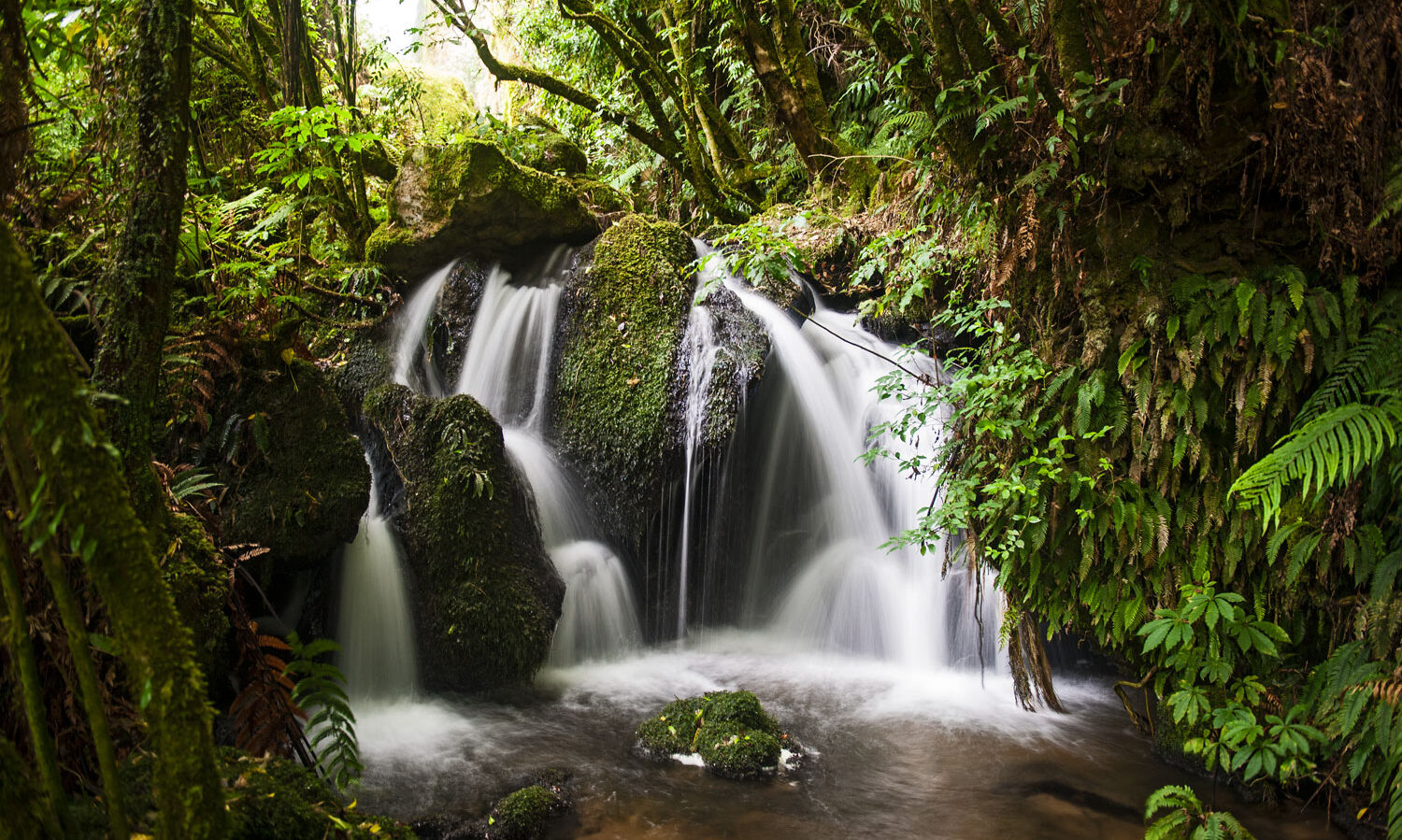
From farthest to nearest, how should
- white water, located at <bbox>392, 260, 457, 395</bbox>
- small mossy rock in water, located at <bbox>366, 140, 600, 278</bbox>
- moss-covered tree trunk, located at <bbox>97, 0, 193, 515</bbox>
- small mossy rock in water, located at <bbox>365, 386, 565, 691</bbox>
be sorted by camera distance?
small mossy rock in water, located at <bbox>366, 140, 600, 278</bbox> < white water, located at <bbox>392, 260, 457, 395</bbox> < small mossy rock in water, located at <bbox>365, 386, 565, 691</bbox> < moss-covered tree trunk, located at <bbox>97, 0, 193, 515</bbox>

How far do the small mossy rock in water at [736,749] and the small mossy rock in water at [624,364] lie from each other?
6.75ft

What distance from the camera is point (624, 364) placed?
21.2 feet

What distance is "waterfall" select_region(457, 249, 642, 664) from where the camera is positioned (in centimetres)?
590

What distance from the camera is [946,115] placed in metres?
3.81

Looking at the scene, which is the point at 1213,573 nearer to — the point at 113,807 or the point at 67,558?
the point at 113,807

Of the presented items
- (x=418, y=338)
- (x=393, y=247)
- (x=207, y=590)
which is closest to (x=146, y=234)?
(x=207, y=590)

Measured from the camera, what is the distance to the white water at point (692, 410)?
6098 millimetres

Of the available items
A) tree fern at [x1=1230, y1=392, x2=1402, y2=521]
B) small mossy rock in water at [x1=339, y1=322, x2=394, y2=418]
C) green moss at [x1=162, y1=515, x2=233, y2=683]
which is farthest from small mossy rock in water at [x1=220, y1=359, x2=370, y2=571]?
tree fern at [x1=1230, y1=392, x2=1402, y2=521]

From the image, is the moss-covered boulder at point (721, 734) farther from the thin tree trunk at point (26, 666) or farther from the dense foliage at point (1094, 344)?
the thin tree trunk at point (26, 666)

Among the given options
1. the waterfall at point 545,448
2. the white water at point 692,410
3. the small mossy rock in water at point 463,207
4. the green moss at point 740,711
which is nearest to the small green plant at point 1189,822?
the green moss at point 740,711

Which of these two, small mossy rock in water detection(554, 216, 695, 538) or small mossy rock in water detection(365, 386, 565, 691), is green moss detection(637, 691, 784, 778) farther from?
small mossy rock in water detection(554, 216, 695, 538)

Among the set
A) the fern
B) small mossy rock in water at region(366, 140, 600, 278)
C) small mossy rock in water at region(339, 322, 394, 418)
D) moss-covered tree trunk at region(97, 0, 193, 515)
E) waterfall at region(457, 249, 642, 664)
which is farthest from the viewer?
small mossy rock in water at region(366, 140, 600, 278)

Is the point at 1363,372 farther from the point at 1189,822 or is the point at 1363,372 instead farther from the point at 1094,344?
the point at 1189,822

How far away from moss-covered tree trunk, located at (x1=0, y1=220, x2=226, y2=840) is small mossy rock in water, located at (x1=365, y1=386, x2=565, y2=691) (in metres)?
3.60
